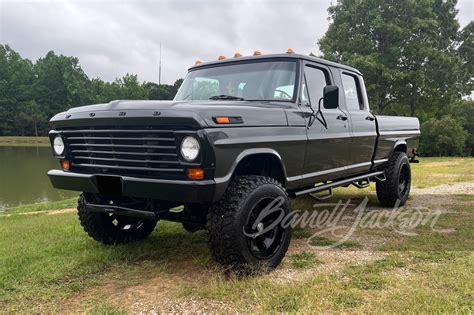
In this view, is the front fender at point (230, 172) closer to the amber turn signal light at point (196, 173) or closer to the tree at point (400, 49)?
the amber turn signal light at point (196, 173)

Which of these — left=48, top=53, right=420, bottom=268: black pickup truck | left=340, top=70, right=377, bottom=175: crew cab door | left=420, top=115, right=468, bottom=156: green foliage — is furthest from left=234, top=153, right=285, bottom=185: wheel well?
left=420, top=115, right=468, bottom=156: green foliage

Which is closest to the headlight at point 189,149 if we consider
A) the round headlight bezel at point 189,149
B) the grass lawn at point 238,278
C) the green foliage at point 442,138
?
the round headlight bezel at point 189,149

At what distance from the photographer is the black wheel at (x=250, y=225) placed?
3.50 meters

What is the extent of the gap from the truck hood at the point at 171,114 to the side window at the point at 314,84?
68 cm

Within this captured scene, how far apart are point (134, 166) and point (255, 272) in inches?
55.8

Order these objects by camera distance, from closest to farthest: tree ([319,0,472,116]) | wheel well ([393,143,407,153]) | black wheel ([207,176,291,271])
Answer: black wheel ([207,176,291,271]) < wheel well ([393,143,407,153]) < tree ([319,0,472,116])

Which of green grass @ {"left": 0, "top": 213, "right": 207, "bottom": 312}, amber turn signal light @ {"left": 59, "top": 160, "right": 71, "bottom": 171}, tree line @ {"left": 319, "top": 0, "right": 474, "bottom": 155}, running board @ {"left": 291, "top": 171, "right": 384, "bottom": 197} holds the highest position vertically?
tree line @ {"left": 319, "top": 0, "right": 474, "bottom": 155}

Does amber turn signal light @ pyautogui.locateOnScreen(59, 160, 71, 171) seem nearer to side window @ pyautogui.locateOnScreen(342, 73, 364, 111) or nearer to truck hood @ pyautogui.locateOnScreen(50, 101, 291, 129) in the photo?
truck hood @ pyautogui.locateOnScreen(50, 101, 291, 129)

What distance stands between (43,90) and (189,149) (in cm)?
8957

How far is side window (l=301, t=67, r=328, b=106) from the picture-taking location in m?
4.75

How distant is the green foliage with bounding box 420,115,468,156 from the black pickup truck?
29.8 m

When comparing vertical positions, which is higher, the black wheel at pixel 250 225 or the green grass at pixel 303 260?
the black wheel at pixel 250 225

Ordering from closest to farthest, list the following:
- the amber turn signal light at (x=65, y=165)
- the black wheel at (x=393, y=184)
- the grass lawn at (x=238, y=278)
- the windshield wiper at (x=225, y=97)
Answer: the grass lawn at (x=238, y=278) < the amber turn signal light at (x=65, y=165) < the windshield wiper at (x=225, y=97) < the black wheel at (x=393, y=184)

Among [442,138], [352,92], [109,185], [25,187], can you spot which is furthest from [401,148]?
[442,138]
